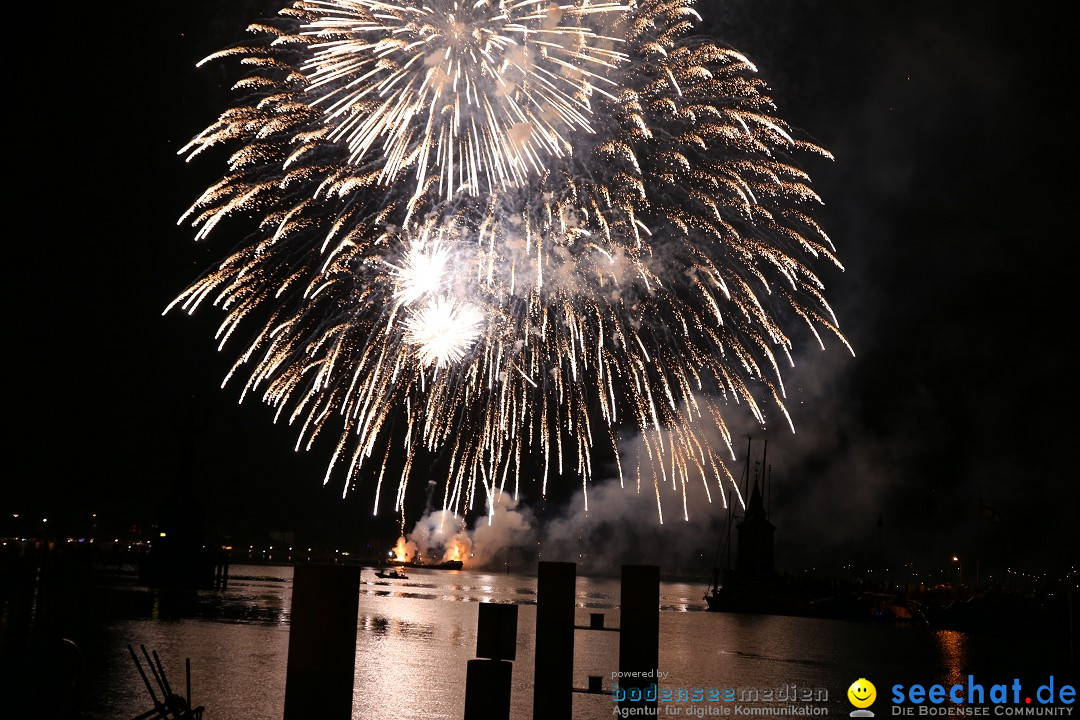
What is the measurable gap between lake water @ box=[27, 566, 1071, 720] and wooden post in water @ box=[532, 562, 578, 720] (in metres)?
5.88

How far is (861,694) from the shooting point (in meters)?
29.6

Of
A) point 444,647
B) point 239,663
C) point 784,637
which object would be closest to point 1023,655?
point 784,637

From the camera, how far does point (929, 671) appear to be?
40.9 m

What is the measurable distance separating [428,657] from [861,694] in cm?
1461

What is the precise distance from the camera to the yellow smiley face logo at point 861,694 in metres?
28.3

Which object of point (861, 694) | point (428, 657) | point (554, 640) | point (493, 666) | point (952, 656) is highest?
point (554, 640)

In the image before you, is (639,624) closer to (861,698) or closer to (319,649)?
(319,649)

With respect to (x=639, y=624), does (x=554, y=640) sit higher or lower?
lower

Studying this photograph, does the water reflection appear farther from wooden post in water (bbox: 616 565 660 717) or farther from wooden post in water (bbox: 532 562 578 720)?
wooden post in water (bbox: 532 562 578 720)

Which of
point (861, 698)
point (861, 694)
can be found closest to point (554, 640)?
point (861, 698)

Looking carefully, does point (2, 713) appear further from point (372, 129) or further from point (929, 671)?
point (929, 671)

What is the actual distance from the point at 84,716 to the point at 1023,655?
164ft

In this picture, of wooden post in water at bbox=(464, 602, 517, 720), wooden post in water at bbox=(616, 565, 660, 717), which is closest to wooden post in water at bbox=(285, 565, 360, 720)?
wooden post in water at bbox=(464, 602, 517, 720)

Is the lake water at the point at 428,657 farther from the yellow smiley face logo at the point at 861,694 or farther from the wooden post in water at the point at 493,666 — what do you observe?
the wooden post in water at the point at 493,666
